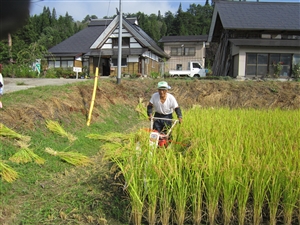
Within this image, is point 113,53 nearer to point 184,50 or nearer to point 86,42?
point 86,42

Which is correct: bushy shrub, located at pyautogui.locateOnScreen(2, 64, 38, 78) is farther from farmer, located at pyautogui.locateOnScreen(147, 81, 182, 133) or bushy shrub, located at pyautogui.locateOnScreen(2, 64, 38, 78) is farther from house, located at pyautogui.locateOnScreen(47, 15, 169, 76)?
farmer, located at pyautogui.locateOnScreen(147, 81, 182, 133)

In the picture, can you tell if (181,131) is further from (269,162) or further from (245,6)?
(245,6)

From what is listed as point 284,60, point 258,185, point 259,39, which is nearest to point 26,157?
point 258,185

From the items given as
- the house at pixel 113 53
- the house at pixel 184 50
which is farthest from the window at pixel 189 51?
the house at pixel 113 53

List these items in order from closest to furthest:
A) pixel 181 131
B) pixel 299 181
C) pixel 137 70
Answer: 1. pixel 299 181
2. pixel 181 131
3. pixel 137 70

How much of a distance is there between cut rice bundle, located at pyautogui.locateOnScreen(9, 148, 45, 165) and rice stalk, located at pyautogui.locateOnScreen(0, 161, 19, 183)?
0.35m

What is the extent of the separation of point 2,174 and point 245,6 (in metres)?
18.7

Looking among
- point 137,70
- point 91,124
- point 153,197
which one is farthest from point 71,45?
point 153,197

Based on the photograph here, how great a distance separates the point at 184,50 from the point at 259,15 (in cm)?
1402

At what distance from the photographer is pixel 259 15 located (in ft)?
58.7

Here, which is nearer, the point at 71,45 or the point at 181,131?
the point at 181,131

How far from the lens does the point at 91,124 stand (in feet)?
23.7

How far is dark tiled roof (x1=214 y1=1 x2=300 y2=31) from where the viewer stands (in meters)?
16.6

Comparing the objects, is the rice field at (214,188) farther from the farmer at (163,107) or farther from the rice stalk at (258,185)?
the farmer at (163,107)
